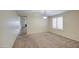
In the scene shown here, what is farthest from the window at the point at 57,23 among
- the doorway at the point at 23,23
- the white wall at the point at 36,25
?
the doorway at the point at 23,23

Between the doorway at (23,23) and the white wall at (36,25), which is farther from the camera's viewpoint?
the white wall at (36,25)

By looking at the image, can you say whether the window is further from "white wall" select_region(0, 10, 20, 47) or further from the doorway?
"white wall" select_region(0, 10, 20, 47)

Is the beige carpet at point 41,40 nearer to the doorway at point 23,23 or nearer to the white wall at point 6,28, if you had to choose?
the doorway at point 23,23

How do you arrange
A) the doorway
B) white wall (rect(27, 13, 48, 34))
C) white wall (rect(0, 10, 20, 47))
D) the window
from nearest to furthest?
1. white wall (rect(0, 10, 20, 47))
2. the doorway
3. white wall (rect(27, 13, 48, 34))
4. the window

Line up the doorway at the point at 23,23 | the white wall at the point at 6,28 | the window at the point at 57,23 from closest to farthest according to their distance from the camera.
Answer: the white wall at the point at 6,28
the doorway at the point at 23,23
the window at the point at 57,23

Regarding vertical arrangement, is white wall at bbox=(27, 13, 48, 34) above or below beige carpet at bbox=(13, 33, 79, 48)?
above

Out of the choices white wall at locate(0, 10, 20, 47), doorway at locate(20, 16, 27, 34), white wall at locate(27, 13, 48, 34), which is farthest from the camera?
white wall at locate(27, 13, 48, 34)

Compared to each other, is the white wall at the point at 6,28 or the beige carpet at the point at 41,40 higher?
the white wall at the point at 6,28

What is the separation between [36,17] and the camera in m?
2.44

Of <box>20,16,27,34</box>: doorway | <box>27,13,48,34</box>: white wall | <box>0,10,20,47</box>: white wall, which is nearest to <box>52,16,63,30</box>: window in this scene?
<box>27,13,48,34</box>: white wall

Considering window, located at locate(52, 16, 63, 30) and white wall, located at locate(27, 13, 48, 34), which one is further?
window, located at locate(52, 16, 63, 30)

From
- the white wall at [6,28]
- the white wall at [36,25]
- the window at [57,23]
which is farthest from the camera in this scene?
the window at [57,23]
